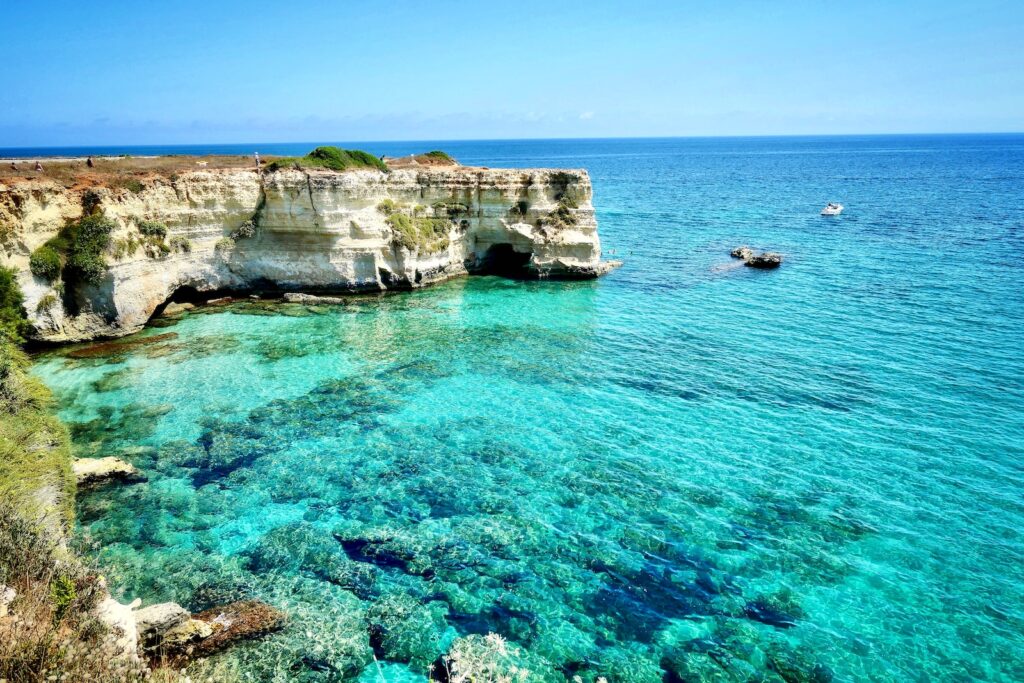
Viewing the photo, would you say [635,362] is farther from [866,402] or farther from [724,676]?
[724,676]

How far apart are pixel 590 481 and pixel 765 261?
32168 millimetres

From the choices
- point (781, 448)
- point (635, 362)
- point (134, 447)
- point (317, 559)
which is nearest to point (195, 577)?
point (317, 559)

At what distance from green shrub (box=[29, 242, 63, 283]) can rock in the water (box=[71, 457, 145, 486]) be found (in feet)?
44.6

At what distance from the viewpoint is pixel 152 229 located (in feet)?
98.9

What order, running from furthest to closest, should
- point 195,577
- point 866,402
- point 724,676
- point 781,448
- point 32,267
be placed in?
point 32,267, point 866,402, point 781,448, point 195,577, point 724,676

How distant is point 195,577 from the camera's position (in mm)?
13266

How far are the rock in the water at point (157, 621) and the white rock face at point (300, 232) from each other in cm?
2139

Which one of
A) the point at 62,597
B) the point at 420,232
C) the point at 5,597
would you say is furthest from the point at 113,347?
the point at 62,597

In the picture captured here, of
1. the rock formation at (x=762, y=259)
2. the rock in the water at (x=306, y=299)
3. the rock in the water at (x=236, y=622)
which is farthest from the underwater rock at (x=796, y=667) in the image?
the rock formation at (x=762, y=259)

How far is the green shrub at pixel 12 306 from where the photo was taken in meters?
23.4

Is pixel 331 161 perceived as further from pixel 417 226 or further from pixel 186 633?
pixel 186 633

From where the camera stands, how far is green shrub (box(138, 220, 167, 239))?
29812mm

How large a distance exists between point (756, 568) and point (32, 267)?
31127 mm

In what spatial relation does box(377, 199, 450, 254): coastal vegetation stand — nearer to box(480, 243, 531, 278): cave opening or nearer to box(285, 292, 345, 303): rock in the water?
box(480, 243, 531, 278): cave opening
